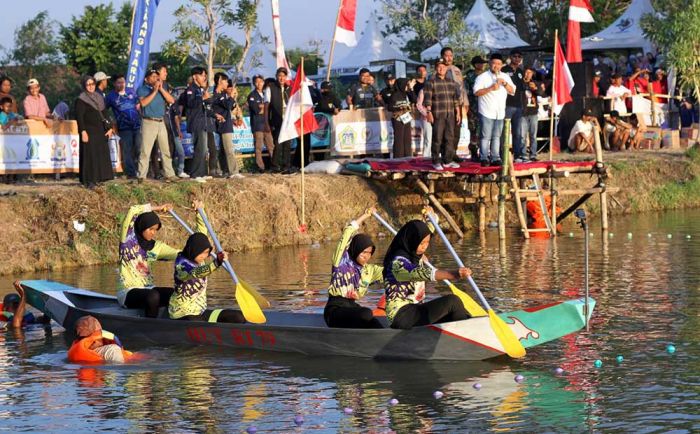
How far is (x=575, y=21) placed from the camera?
87.8 feet

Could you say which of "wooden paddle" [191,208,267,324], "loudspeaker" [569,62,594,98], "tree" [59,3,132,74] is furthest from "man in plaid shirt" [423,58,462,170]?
"tree" [59,3,132,74]

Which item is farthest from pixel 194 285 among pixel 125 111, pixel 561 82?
pixel 561 82

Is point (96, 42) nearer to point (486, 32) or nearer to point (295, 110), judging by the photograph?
point (486, 32)

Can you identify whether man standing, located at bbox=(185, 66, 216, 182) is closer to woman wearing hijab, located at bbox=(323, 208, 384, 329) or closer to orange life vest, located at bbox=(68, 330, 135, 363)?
orange life vest, located at bbox=(68, 330, 135, 363)

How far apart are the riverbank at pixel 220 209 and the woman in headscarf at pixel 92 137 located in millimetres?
312

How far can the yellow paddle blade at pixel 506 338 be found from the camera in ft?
40.5

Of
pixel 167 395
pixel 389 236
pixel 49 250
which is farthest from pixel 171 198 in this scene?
pixel 167 395

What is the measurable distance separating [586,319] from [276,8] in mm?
16362

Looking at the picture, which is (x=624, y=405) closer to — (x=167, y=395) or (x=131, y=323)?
(x=167, y=395)

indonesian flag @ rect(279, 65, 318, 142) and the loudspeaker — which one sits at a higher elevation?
the loudspeaker

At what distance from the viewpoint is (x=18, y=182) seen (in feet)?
73.4

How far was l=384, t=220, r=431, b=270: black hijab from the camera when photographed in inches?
482

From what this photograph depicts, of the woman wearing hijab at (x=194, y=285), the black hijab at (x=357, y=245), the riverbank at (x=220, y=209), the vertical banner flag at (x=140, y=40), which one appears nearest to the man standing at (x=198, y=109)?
the riverbank at (x=220, y=209)

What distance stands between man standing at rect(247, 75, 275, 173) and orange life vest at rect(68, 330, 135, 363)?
1090cm
